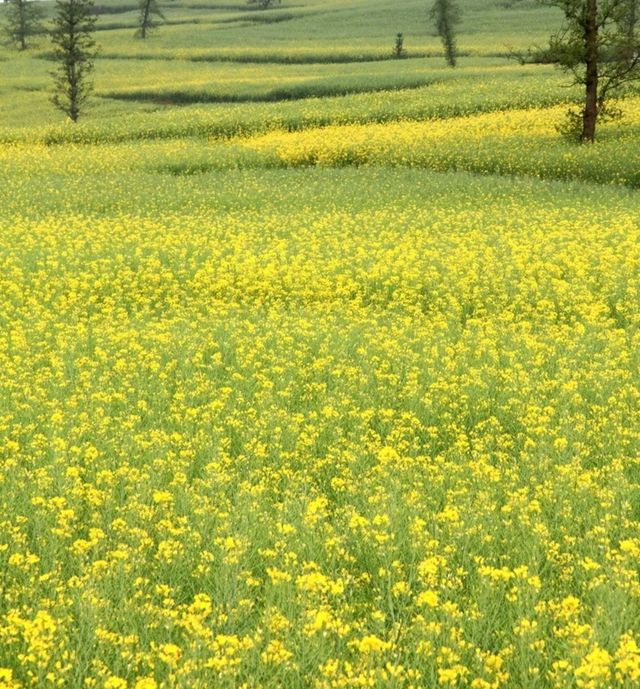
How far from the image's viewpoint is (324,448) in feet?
27.1

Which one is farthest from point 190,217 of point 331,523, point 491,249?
point 331,523

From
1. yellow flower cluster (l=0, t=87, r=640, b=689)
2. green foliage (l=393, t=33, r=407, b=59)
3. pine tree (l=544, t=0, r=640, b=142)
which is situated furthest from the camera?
green foliage (l=393, t=33, r=407, b=59)

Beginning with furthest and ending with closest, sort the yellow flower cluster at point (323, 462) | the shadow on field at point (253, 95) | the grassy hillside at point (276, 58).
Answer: the grassy hillside at point (276, 58) → the shadow on field at point (253, 95) → the yellow flower cluster at point (323, 462)

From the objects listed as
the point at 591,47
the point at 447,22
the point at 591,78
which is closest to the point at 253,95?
the point at 447,22

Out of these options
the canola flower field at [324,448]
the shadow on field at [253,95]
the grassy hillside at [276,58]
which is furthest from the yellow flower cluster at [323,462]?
the shadow on field at [253,95]

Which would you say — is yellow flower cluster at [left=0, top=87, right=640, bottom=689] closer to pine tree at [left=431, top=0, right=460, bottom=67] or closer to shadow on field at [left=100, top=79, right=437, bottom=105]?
shadow on field at [left=100, top=79, right=437, bottom=105]

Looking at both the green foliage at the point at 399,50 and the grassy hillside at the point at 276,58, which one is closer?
the grassy hillside at the point at 276,58

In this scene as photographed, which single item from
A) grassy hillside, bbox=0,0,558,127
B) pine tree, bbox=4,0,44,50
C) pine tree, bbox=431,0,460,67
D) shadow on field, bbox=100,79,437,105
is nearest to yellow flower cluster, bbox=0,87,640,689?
grassy hillside, bbox=0,0,558,127

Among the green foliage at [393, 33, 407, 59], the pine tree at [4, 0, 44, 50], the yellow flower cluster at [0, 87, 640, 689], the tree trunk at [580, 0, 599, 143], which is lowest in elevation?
the yellow flower cluster at [0, 87, 640, 689]

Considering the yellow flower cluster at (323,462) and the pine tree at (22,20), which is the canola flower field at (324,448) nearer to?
the yellow flower cluster at (323,462)

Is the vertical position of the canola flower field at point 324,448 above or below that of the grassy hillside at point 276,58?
below

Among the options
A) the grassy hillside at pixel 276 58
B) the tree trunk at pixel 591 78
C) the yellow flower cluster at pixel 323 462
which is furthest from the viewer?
the grassy hillside at pixel 276 58

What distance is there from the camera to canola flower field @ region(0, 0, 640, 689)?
189 inches

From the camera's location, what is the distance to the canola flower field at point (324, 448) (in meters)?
4.79
